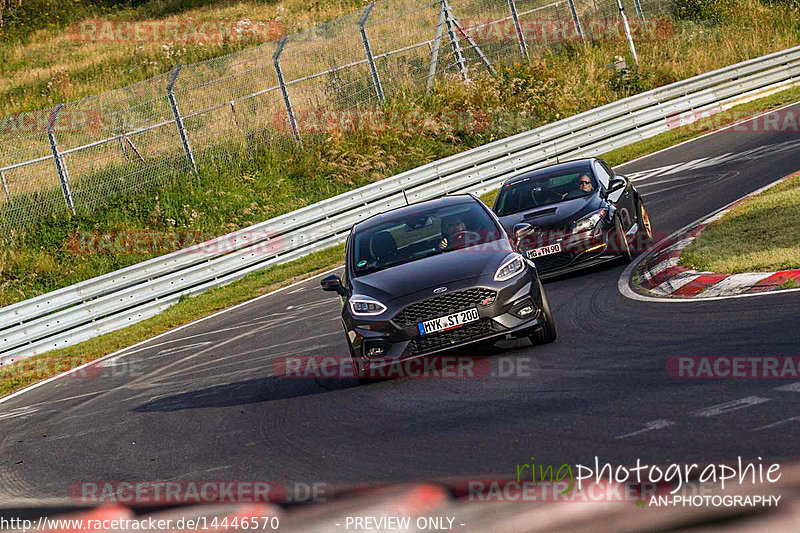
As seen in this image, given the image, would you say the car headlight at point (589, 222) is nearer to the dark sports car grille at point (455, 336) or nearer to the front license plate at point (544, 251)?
the front license plate at point (544, 251)

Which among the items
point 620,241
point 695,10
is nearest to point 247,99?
point 620,241

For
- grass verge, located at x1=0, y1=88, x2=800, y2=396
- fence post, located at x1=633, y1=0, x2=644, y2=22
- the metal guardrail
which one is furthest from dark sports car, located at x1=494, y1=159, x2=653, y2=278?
fence post, located at x1=633, y1=0, x2=644, y2=22

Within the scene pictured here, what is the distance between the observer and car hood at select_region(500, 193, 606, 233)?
44.8ft

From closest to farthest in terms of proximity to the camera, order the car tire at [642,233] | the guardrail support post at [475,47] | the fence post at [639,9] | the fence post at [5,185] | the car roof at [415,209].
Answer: the car roof at [415,209], the car tire at [642,233], the fence post at [5,185], the guardrail support post at [475,47], the fence post at [639,9]

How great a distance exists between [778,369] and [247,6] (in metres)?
48.0

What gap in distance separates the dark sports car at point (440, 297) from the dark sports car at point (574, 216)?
2.46 m

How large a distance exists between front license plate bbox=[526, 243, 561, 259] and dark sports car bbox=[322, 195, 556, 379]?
3.18m

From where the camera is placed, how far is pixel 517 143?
27.9 meters

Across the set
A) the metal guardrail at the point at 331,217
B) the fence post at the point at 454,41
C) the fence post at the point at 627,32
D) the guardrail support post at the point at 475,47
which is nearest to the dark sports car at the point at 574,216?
the metal guardrail at the point at 331,217

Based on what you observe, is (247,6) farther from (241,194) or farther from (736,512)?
(736,512)

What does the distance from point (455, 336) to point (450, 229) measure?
1.75 m

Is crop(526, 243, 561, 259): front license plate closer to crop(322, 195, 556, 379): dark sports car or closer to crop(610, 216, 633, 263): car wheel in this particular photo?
crop(610, 216, 633, 263): car wheel

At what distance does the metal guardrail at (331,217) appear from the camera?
19844 millimetres

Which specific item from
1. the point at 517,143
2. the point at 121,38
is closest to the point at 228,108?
the point at 517,143
